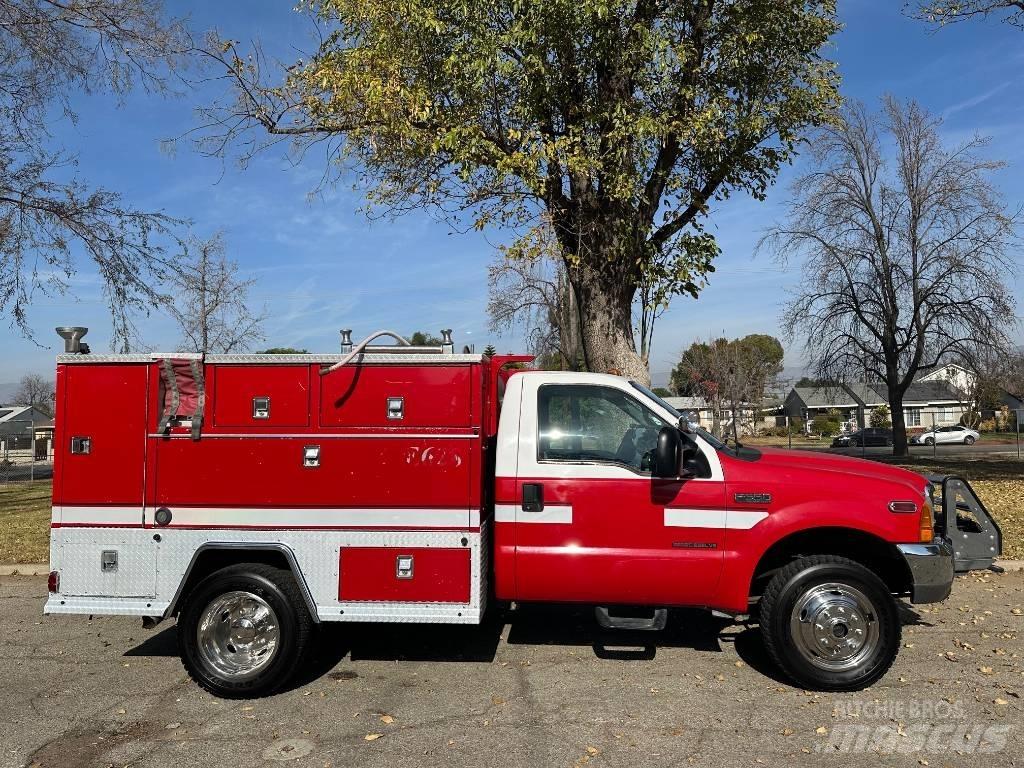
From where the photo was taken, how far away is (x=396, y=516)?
15.7 feet

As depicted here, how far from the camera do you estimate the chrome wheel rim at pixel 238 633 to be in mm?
4824

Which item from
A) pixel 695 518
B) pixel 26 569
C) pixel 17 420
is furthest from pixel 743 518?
pixel 17 420

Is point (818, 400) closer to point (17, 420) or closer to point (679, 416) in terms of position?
point (17, 420)

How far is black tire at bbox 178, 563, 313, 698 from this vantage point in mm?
4773

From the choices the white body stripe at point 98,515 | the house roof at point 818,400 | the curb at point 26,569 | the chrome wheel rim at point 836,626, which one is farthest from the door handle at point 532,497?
the house roof at point 818,400

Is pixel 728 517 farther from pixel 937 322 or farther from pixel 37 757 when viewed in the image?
pixel 937 322

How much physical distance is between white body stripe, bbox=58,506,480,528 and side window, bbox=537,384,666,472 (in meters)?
0.73

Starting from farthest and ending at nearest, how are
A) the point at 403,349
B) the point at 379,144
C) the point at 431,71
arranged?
the point at 379,144
the point at 431,71
the point at 403,349

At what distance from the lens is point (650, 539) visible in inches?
188

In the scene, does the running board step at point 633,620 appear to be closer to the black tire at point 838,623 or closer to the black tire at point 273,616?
the black tire at point 838,623

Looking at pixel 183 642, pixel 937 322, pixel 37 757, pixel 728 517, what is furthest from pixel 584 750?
pixel 937 322

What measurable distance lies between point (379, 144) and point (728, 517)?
24.8 ft

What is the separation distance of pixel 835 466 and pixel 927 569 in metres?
0.83

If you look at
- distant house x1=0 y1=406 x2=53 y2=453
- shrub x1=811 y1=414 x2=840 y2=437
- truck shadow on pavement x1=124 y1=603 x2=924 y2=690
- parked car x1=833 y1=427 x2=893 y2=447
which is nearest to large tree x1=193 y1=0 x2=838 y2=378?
truck shadow on pavement x1=124 y1=603 x2=924 y2=690
